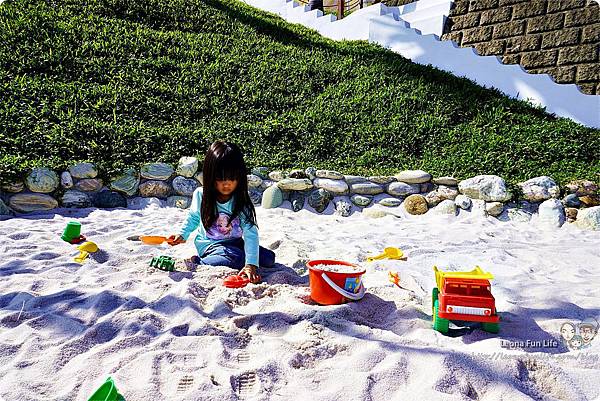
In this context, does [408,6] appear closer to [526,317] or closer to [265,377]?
[526,317]

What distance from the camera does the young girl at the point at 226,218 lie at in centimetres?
267

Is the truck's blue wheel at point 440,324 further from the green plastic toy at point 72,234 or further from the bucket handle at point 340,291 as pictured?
the green plastic toy at point 72,234

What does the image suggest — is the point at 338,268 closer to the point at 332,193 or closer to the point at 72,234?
the point at 72,234

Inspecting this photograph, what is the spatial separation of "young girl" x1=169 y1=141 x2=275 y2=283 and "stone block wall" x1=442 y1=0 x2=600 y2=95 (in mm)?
6161

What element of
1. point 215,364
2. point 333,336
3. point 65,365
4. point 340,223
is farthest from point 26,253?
point 340,223

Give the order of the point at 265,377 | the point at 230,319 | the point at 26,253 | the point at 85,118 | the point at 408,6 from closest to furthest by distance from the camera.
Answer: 1. the point at 265,377
2. the point at 230,319
3. the point at 26,253
4. the point at 85,118
5. the point at 408,6

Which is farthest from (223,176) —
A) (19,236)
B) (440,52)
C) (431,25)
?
(431,25)

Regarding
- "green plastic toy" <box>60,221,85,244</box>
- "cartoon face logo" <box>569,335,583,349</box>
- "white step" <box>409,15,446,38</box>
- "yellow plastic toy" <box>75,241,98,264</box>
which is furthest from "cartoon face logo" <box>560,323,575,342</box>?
"white step" <box>409,15,446,38</box>

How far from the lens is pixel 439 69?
834cm

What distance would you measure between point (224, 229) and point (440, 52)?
269 inches

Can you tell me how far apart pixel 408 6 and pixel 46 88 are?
6.66 metres

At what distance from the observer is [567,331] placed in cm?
204

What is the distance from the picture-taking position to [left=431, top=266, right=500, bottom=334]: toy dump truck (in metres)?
1.98

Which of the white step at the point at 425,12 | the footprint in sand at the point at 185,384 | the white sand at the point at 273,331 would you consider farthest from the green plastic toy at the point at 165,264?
the white step at the point at 425,12
